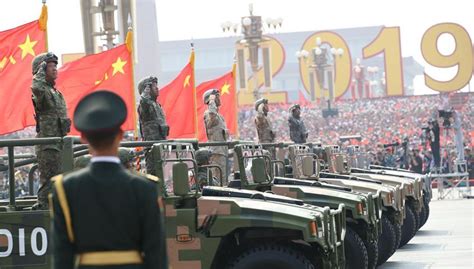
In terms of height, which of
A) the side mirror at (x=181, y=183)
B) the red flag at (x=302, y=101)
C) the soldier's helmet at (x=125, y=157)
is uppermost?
the soldier's helmet at (x=125, y=157)

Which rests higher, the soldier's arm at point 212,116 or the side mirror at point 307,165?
the soldier's arm at point 212,116

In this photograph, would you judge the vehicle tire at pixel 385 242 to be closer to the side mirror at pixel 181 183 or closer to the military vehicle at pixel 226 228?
the military vehicle at pixel 226 228

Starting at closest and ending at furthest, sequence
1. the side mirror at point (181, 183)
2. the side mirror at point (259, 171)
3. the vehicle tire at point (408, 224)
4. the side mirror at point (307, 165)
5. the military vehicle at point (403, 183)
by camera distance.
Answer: the side mirror at point (181, 183) → the side mirror at point (259, 171) → the side mirror at point (307, 165) → the military vehicle at point (403, 183) → the vehicle tire at point (408, 224)

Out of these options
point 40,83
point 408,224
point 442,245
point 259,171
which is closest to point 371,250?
point 259,171

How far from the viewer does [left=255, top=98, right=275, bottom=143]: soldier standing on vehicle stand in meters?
17.9

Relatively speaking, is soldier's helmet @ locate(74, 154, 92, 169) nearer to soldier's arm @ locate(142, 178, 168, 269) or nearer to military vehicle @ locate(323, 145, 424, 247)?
soldier's arm @ locate(142, 178, 168, 269)

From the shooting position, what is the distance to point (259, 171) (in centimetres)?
1180

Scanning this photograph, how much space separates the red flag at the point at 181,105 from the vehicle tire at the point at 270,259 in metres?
10.3

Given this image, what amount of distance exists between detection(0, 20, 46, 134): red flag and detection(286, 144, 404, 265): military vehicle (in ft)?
11.5

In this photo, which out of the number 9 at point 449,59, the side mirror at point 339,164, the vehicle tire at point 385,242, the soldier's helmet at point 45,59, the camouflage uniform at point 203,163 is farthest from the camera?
the number 9 at point 449,59

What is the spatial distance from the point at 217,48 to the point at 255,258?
132m

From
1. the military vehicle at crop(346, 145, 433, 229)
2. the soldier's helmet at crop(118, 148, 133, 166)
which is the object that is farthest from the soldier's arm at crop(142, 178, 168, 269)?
the military vehicle at crop(346, 145, 433, 229)

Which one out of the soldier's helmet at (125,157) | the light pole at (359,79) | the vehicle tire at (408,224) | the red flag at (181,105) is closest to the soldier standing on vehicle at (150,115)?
the soldier's helmet at (125,157)

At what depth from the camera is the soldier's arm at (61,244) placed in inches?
191
